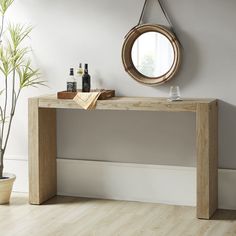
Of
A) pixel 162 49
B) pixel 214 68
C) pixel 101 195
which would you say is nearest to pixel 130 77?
pixel 162 49

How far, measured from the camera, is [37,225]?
14.6 ft

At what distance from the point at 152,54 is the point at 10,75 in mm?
1312

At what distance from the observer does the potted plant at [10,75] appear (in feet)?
16.6

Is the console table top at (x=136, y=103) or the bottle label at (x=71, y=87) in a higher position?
the bottle label at (x=71, y=87)

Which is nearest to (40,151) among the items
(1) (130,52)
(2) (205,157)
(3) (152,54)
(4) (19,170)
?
(4) (19,170)

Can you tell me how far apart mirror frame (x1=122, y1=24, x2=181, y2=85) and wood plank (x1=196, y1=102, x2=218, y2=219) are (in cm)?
46

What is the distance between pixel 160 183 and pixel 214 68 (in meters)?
1.04

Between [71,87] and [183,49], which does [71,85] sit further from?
[183,49]

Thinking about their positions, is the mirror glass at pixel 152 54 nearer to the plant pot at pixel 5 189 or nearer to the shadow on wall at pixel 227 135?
the shadow on wall at pixel 227 135

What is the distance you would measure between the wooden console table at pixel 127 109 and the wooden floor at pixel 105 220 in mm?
136

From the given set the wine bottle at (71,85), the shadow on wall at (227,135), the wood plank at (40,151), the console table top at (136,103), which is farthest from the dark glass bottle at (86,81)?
the shadow on wall at (227,135)

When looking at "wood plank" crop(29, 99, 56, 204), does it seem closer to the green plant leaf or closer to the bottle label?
the bottle label

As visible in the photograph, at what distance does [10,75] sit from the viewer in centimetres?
540

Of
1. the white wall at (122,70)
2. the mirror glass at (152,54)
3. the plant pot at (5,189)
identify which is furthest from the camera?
the plant pot at (5,189)
